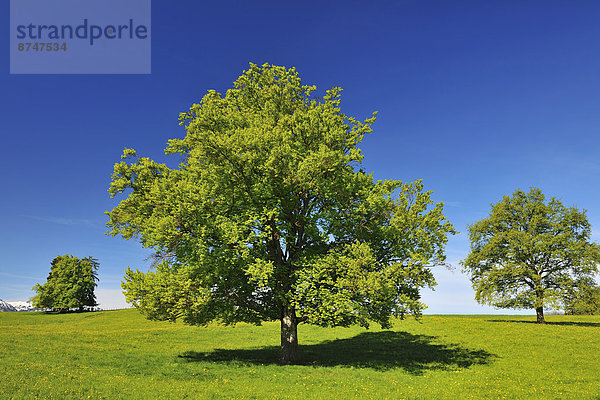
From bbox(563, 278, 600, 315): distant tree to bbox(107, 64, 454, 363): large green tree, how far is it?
3030 centimetres

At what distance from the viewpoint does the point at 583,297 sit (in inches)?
1599

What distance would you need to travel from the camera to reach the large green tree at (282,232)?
66.2 feet

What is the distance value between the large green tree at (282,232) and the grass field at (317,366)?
10.7 ft

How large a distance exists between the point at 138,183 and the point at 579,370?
33.3 metres

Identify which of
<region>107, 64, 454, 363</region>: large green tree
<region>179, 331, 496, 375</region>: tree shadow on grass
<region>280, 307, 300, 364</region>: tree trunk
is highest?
<region>107, 64, 454, 363</region>: large green tree

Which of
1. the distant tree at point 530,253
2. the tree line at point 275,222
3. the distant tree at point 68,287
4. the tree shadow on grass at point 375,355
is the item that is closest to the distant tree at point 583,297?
the distant tree at point 530,253

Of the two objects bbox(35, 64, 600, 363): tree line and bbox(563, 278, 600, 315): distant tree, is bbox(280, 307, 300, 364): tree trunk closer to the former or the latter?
bbox(35, 64, 600, 363): tree line

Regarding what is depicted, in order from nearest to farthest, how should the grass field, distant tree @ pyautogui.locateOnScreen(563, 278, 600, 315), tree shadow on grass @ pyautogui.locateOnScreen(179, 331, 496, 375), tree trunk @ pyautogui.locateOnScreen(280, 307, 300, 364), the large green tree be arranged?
the grass field, the large green tree, tree trunk @ pyautogui.locateOnScreen(280, 307, 300, 364), tree shadow on grass @ pyautogui.locateOnScreen(179, 331, 496, 375), distant tree @ pyautogui.locateOnScreen(563, 278, 600, 315)

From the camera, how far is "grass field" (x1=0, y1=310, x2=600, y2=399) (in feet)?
55.1

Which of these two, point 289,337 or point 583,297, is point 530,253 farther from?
point 289,337

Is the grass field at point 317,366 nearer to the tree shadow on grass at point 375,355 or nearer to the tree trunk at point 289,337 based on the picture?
the tree shadow on grass at point 375,355

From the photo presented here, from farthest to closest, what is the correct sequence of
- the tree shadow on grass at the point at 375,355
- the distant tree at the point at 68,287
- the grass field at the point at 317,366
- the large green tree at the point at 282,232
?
the distant tree at the point at 68,287, the tree shadow on grass at the point at 375,355, the large green tree at the point at 282,232, the grass field at the point at 317,366

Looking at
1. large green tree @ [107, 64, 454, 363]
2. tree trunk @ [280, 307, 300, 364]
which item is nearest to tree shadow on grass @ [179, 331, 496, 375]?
tree trunk @ [280, 307, 300, 364]

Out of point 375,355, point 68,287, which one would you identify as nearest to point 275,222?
point 375,355
